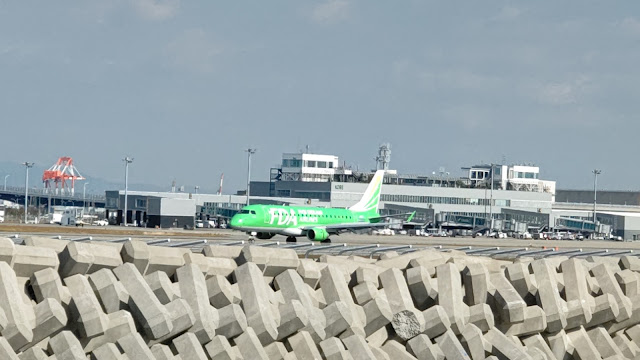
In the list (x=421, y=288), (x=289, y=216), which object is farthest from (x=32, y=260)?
(x=289, y=216)

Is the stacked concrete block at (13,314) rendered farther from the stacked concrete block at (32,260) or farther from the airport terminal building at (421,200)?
the airport terminal building at (421,200)

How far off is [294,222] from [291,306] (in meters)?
62.8

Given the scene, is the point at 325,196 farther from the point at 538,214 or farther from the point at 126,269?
the point at 126,269

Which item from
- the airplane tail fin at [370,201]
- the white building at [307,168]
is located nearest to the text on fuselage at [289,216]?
the airplane tail fin at [370,201]

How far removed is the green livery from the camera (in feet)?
266

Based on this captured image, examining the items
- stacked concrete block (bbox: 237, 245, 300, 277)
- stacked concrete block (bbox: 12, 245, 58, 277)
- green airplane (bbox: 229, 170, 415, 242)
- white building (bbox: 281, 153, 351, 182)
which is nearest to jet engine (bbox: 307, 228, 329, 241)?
green airplane (bbox: 229, 170, 415, 242)

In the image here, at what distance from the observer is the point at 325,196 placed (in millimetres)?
172000

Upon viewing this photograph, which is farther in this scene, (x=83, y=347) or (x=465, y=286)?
(x=465, y=286)

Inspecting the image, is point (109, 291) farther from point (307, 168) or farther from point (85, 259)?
point (307, 168)

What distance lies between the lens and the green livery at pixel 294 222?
8106 centimetres

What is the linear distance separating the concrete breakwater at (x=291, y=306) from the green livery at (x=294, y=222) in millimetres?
52613

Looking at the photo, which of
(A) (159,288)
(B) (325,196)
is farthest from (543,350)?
(B) (325,196)

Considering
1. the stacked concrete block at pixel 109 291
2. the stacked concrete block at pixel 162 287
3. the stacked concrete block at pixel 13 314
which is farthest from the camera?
the stacked concrete block at pixel 162 287

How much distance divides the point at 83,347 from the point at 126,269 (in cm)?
163
